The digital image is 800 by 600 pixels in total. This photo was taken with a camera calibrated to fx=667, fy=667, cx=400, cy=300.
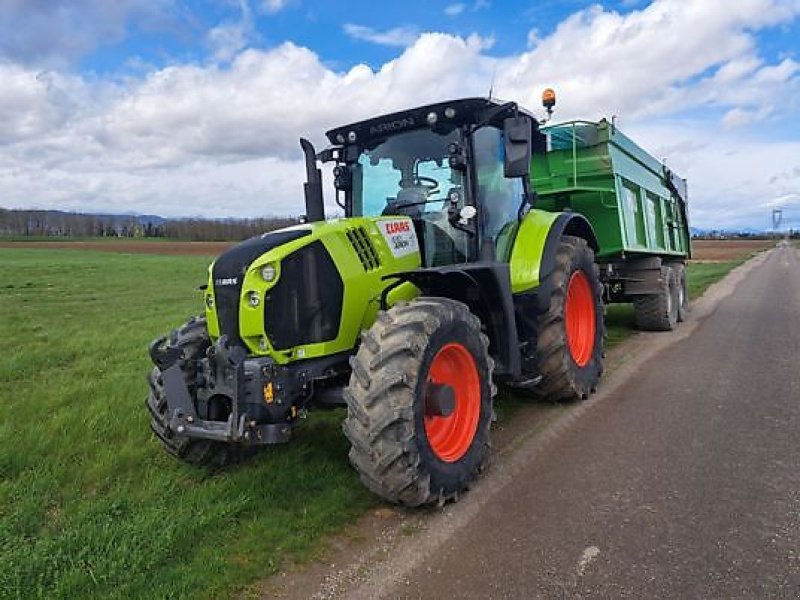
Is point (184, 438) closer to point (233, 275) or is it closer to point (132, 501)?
point (132, 501)

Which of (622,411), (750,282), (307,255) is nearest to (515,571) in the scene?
(307,255)

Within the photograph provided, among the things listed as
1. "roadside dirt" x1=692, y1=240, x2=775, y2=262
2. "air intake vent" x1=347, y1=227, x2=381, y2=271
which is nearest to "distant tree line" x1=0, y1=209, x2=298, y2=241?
"roadside dirt" x1=692, y1=240, x2=775, y2=262

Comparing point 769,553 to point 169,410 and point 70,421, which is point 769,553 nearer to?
point 169,410

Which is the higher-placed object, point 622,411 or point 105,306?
point 105,306

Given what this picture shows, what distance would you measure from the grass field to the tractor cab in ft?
6.08

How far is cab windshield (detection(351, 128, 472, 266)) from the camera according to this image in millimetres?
5266

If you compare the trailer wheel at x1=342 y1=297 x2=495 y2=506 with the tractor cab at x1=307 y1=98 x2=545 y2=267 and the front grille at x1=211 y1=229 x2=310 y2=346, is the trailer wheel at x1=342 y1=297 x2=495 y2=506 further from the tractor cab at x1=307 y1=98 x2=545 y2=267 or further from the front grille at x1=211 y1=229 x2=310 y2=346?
the tractor cab at x1=307 y1=98 x2=545 y2=267

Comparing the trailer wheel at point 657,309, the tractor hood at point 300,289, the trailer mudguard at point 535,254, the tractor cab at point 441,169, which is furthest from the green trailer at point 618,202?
the tractor hood at point 300,289

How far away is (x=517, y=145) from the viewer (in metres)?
5.00

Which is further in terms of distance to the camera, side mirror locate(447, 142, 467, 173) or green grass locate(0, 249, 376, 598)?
side mirror locate(447, 142, 467, 173)

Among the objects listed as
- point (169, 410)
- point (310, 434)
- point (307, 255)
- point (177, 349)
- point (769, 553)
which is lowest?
point (769, 553)

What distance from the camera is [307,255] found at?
4207 mm

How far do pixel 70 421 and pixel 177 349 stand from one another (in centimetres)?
198

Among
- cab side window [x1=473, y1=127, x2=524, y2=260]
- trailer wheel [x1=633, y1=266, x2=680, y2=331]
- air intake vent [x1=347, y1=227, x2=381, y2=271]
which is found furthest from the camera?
trailer wheel [x1=633, y1=266, x2=680, y2=331]
